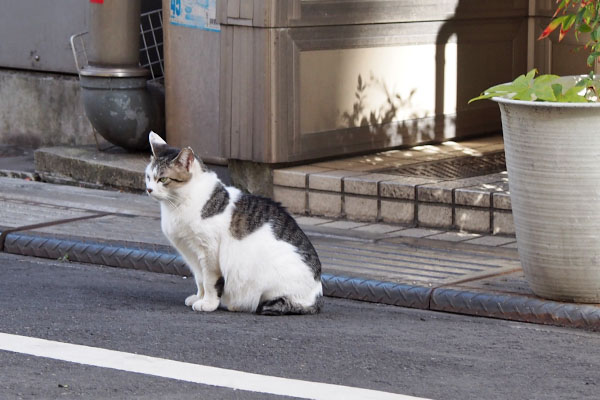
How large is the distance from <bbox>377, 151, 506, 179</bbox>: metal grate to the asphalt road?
227 cm

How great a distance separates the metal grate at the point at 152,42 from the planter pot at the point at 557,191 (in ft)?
15.8

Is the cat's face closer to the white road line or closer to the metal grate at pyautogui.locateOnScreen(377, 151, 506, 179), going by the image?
the white road line

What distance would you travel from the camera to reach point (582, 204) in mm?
5660

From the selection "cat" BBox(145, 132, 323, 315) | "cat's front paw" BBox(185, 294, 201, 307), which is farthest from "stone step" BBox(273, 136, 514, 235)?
"cat's front paw" BBox(185, 294, 201, 307)

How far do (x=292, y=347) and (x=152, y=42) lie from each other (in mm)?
5455

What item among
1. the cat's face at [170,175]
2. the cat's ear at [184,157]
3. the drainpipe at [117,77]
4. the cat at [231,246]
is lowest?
the cat at [231,246]

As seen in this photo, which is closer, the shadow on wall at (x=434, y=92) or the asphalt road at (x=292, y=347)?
the asphalt road at (x=292, y=347)

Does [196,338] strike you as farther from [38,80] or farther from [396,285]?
[38,80]

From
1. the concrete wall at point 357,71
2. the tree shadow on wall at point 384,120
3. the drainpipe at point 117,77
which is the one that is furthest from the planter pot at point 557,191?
the drainpipe at point 117,77

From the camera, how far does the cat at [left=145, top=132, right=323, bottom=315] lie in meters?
5.80

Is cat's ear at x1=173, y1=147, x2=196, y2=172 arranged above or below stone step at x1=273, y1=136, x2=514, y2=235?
above

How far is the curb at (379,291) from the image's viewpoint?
5789 mm

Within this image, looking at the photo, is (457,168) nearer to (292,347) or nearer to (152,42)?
(152,42)

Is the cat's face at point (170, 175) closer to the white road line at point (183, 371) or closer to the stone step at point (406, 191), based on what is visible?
the white road line at point (183, 371)
